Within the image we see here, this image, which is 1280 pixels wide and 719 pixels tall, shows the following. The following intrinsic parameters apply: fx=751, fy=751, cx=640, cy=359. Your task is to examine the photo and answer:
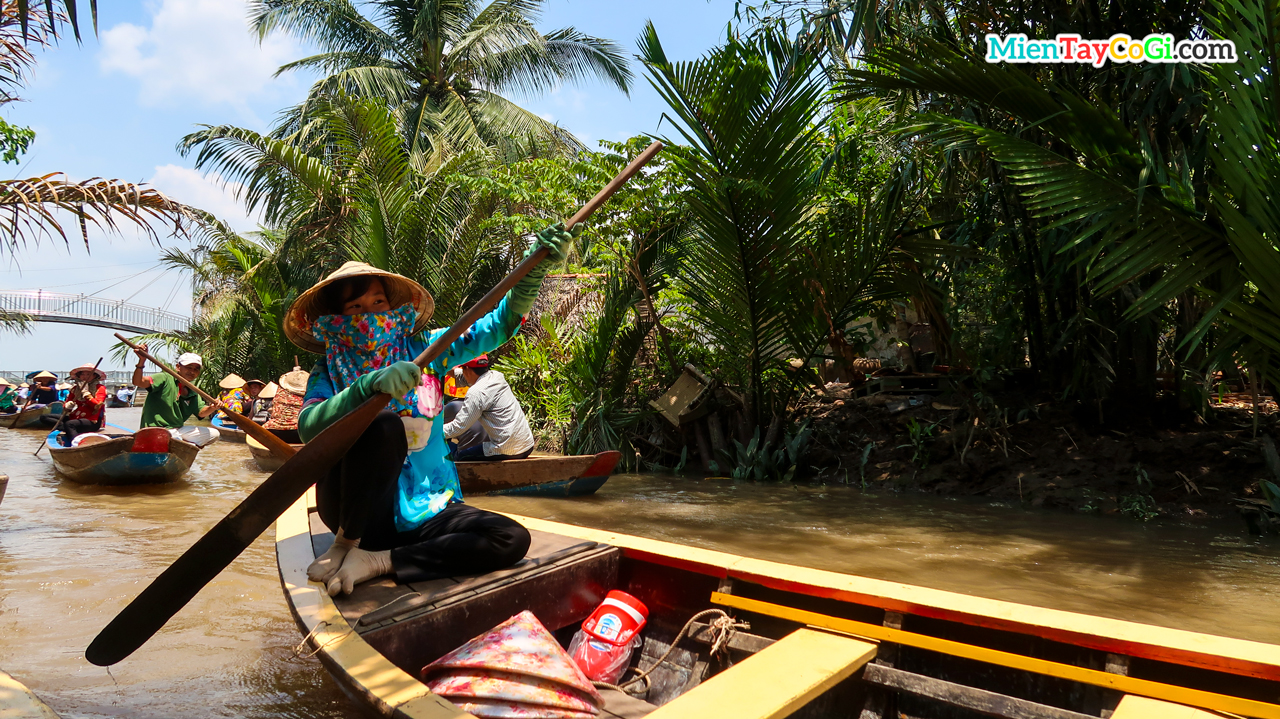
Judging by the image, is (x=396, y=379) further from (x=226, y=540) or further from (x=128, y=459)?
(x=128, y=459)

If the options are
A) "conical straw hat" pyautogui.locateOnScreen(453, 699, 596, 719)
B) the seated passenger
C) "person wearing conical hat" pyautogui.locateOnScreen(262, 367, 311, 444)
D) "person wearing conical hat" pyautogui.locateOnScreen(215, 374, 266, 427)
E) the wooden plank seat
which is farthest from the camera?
"person wearing conical hat" pyautogui.locateOnScreen(215, 374, 266, 427)

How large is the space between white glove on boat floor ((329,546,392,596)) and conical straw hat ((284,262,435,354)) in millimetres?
860

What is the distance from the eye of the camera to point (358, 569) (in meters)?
2.35

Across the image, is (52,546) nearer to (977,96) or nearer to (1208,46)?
(977,96)

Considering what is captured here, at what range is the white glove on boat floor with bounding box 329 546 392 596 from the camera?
2270 mm

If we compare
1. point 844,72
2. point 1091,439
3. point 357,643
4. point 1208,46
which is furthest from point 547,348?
point 357,643

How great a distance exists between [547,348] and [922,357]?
4919 millimetres

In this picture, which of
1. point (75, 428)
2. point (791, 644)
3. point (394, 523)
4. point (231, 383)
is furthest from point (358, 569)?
point (231, 383)

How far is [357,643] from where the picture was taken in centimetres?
191

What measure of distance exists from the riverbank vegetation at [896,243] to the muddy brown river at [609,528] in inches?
39.8

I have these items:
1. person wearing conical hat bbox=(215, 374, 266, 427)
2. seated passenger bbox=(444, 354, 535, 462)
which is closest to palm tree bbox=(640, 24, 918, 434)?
seated passenger bbox=(444, 354, 535, 462)

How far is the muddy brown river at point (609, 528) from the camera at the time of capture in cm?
269

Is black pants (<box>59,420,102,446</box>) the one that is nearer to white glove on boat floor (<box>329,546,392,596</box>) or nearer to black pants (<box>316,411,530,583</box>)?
black pants (<box>316,411,530,583</box>)

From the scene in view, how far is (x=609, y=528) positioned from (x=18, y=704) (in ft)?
14.0
